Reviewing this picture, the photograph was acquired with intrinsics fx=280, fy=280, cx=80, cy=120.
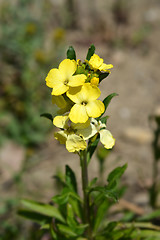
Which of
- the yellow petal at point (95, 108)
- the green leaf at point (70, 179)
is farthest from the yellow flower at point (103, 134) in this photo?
the green leaf at point (70, 179)

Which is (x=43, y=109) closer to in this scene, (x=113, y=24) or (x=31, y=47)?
(x=31, y=47)

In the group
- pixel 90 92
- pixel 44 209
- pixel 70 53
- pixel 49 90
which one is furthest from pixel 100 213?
pixel 49 90

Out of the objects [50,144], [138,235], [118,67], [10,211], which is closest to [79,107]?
[138,235]

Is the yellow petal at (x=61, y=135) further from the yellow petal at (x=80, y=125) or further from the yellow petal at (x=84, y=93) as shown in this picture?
the yellow petal at (x=84, y=93)

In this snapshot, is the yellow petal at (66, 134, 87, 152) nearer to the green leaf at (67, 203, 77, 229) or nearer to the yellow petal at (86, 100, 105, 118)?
the yellow petal at (86, 100, 105, 118)

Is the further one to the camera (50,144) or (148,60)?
(148,60)

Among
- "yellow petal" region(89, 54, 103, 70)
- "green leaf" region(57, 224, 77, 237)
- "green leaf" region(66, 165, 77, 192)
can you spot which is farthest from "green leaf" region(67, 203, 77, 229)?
"yellow petal" region(89, 54, 103, 70)
